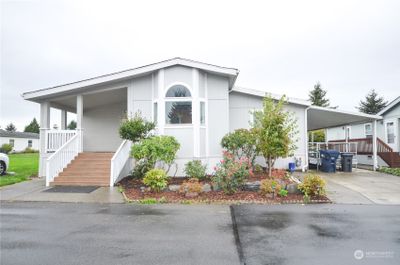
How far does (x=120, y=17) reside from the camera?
584 inches

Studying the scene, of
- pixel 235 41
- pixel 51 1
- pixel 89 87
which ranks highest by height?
pixel 235 41

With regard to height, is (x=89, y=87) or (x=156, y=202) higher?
(x=89, y=87)

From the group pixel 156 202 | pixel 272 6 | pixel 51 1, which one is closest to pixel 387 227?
pixel 156 202

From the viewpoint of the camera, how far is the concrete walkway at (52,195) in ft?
25.5

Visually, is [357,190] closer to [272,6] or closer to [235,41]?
[272,6]

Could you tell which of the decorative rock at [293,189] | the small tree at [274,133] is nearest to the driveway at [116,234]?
the decorative rock at [293,189]

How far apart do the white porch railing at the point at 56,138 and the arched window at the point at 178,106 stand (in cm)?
468

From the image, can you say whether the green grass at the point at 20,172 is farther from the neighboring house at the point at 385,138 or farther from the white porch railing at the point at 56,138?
the neighboring house at the point at 385,138

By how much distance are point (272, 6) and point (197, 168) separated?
941 cm

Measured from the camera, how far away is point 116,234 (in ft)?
15.8

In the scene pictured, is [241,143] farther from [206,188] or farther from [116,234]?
[116,234]

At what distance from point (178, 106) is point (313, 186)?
6.36 m

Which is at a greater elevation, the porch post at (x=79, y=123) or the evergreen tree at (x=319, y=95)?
the evergreen tree at (x=319, y=95)

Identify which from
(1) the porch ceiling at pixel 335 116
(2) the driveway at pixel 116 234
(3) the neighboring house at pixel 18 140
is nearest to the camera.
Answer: (2) the driveway at pixel 116 234
